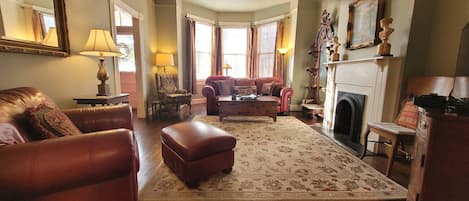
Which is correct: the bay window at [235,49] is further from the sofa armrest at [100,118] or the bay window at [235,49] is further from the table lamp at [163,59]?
the sofa armrest at [100,118]

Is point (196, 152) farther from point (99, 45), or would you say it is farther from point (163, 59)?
point (163, 59)

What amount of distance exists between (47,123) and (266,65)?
569cm

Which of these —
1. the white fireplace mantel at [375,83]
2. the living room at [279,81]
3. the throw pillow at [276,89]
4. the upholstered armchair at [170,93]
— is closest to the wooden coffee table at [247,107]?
the living room at [279,81]

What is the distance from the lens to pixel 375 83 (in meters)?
2.57

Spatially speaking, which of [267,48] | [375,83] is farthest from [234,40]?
[375,83]

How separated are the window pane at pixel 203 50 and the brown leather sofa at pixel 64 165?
5.12 meters

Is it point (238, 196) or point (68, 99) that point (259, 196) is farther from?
point (68, 99)

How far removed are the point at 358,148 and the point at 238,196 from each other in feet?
6.50

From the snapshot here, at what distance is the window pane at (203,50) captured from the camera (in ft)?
20.3

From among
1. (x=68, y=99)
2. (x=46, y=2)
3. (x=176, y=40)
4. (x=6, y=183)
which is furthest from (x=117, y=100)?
(x=176, y=40)

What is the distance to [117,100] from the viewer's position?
2488mm

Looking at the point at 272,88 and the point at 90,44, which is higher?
the point at 90,44

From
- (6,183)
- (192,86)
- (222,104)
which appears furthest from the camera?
(192,86)

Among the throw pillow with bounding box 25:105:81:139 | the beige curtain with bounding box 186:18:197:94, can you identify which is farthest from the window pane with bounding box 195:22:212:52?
the throw pillow with bounding box 25:105:81:139
